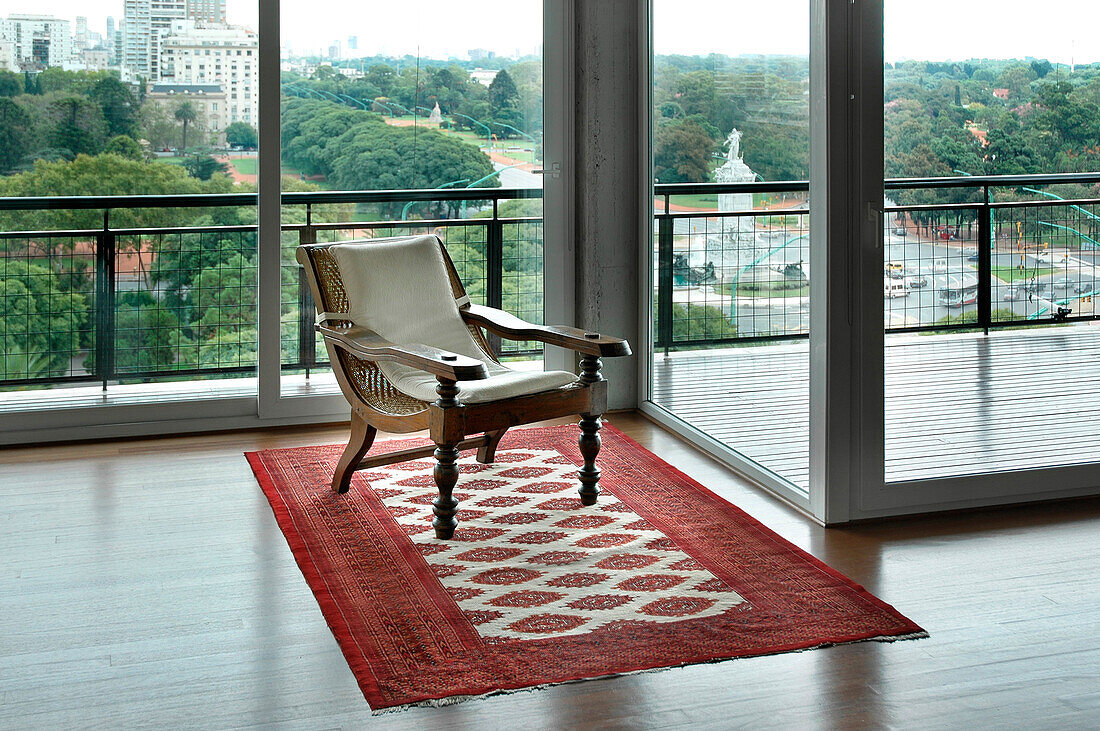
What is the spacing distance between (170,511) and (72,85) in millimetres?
2019

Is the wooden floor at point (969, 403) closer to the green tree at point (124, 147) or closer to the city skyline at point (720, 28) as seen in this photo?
the city skyline at point (720, 28)

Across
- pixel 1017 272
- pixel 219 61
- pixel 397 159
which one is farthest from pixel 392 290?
pixel 1017 272

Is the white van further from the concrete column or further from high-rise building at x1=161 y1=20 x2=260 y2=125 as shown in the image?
high-rise building at x1=161 y1=20 x2=260 y2=125

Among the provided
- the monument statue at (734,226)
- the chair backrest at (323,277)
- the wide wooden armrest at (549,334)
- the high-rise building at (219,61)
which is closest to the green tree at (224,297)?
the high-rise building at (219,61)

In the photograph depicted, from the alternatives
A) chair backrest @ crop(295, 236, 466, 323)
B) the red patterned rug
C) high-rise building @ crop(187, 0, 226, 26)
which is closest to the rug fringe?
the red patterned rug

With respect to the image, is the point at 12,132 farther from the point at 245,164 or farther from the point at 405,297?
the point at 405,297

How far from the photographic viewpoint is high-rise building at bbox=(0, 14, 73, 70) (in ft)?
15.6

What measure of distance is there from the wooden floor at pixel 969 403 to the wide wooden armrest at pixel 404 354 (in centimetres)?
110

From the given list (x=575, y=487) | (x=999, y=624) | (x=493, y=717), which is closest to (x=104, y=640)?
(x=493, y=717)

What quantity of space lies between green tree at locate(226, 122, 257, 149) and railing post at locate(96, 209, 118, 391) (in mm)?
608

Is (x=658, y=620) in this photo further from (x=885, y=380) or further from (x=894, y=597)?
(x=885, y=380)

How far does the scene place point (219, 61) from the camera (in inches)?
197

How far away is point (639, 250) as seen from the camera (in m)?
5.30

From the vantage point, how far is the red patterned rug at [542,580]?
2.79m
